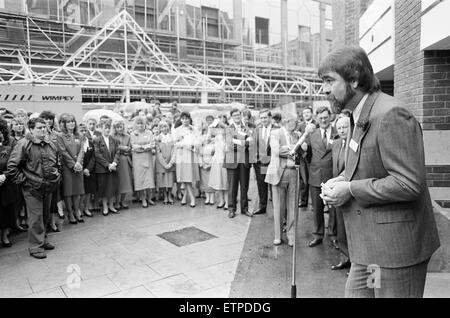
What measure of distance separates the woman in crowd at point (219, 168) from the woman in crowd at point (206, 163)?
0.24 metres

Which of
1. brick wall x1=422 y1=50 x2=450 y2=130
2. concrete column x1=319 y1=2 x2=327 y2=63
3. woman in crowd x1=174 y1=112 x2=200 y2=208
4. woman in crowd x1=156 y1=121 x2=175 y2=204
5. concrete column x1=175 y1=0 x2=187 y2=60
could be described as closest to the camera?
brick wall x1=422 y1=50 x2=450 y2=130

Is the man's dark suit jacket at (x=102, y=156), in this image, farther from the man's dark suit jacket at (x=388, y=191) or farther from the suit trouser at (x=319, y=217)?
the man's dark suit jacket at (x=388, y=191)

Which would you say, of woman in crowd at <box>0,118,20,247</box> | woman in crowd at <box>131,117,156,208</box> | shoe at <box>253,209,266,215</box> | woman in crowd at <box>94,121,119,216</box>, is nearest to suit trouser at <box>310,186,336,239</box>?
shoe at <box>253,209,266,215</box>

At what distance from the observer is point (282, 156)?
5793 millimetres

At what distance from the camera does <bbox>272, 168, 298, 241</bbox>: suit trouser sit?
5.76m

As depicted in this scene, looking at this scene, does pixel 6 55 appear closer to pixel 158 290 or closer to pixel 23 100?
pixel 23 100

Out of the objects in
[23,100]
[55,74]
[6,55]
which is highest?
[6,55]

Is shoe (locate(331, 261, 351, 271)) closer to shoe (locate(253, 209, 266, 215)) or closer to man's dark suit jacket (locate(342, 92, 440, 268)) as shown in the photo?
man's dark suit jacket (locate(342, 92, 440, 268))

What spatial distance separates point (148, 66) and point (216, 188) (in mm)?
16830

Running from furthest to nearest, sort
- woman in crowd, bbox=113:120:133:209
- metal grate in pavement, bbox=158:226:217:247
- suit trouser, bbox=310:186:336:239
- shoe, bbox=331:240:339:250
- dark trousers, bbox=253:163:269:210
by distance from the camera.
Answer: woman in crowd, bbox=113:120:133:209 → dark trousers, bbox=253:163:269:210 → metal grate in pavement, bbox=158:226:217:247 → suit trouser, bbox=310:186:336:239 → shoe, bbox=331:240:339:250

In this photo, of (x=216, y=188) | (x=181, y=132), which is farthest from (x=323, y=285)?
(x=181, y=132)

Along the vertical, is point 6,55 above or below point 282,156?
above

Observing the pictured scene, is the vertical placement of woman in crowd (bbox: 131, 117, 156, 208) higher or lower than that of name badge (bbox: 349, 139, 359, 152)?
lower
